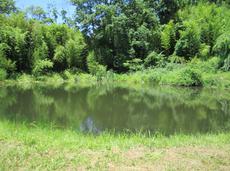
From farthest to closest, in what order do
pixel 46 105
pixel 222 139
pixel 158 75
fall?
pixel 158 75 → pixel 46 105 → pixel 222 139

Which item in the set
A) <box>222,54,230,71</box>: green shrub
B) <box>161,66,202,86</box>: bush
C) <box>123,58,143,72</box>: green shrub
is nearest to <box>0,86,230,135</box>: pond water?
<box>161,66,202,86</box>: bush

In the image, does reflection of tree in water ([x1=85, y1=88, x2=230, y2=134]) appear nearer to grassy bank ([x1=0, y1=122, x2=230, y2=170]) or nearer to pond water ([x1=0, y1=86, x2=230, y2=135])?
pond water ([x1=0, y1=86, x2=230, y2=135])

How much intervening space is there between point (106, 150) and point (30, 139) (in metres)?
1.50

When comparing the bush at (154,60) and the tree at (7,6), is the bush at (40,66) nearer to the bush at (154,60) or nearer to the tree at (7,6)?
the bush at (154,60)

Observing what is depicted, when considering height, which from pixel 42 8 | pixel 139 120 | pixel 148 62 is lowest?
pixel 139 120

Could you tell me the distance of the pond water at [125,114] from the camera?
8312 millimetres

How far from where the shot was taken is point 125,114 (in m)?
10.2

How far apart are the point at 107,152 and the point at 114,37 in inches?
852

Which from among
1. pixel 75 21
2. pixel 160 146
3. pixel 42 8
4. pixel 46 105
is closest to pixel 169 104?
pixel 46 105

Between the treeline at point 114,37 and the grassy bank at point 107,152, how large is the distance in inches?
700

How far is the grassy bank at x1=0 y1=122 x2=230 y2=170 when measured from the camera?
4555mm

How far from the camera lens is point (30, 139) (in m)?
5.67

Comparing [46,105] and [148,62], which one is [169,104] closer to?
[46,105]

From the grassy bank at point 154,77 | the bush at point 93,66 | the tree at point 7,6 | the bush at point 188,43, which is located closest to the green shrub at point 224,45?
the grassy bank at point 154,77
